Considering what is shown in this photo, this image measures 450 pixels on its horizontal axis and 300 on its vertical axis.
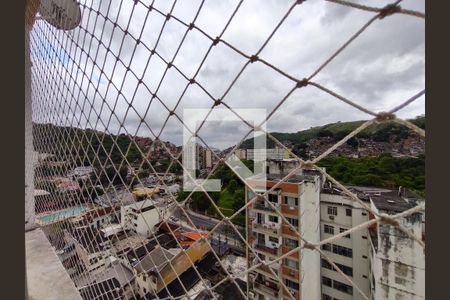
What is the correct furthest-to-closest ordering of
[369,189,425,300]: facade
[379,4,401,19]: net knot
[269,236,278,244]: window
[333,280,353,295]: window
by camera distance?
1. [333,280,353,295]: window
2. [269,236,278,244]: window
3. [369,189,425,300]: facade
4. [379,4,401,19]: net knot

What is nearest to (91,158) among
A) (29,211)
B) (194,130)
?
(29,211)

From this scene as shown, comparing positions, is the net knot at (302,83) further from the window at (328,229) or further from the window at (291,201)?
the window at (328,229)

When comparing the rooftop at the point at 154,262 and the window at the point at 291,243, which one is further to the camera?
the window at the point at 291,243

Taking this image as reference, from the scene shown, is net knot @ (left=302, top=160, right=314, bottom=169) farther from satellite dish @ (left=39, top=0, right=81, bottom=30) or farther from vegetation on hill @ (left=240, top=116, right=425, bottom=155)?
satellite dish @ (left=39, top=0, right=81, bottom=30)

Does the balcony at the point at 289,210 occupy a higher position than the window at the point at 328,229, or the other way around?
the balcony at the point at 289,210

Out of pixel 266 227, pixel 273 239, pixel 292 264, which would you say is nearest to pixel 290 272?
pixel 292 264

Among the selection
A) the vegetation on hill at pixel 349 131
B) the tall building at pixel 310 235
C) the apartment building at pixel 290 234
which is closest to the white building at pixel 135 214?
the vegetation on hill at pixel 349 131

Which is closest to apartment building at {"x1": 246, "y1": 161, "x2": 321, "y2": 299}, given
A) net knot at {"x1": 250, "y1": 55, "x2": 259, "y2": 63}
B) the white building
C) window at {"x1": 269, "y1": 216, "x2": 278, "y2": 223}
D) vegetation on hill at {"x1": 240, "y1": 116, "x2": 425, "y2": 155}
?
window at {"x1": 269, "y1": 216, "x2": 278, "y2": 223}

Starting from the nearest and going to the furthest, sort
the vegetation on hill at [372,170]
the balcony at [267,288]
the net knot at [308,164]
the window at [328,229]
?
the net knot at [308,164]
the vegetation on hill at [372,170]
the window at [328,229]
the balcony at [267,288]
